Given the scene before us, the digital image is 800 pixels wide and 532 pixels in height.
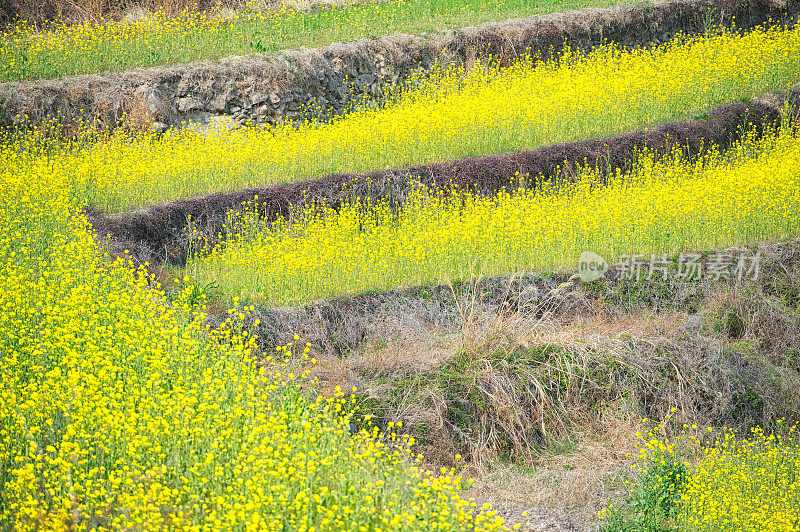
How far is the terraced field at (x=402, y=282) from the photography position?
4.35 m

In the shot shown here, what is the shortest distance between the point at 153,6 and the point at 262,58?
17.3 ft

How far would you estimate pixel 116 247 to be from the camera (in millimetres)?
8766

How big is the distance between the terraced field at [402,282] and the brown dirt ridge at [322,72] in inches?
2.6

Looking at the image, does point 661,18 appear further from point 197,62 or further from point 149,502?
point 149,502

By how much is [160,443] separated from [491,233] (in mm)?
5679

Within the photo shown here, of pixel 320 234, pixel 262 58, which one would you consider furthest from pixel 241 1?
pixel 320 234
